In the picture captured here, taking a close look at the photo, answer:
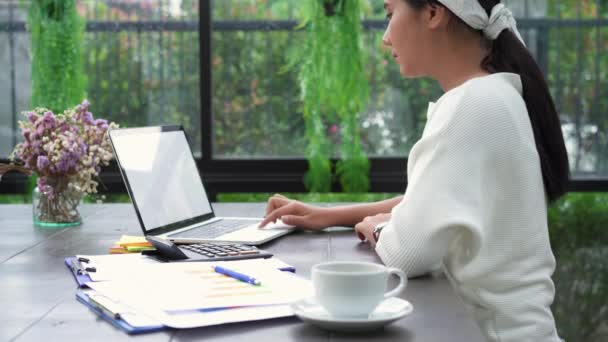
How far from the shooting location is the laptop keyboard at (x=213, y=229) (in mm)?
1859

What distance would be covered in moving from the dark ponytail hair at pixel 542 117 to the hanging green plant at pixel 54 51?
282 centimetres

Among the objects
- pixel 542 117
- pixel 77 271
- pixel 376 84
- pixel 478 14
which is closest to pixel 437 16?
pixel 478 14

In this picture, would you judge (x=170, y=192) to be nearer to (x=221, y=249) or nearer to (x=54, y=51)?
(x=221, y=249)

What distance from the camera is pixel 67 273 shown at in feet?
4.95

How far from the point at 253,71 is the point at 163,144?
2.22 metres

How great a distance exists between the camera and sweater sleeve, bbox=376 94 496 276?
1.36 m

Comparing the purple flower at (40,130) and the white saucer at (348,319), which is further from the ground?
the purple flower at (40,130)

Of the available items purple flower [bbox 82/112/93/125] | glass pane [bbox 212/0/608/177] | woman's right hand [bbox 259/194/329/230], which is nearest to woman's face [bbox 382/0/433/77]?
woman's right hand [bbox 259/194/329/230]

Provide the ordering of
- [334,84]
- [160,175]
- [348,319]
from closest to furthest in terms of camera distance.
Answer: [348,319], [160,175], [334,84]

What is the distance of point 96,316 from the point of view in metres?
1.19

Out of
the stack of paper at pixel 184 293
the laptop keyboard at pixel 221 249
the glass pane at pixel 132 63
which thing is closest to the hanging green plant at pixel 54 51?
the glass pane at pixel 132 63

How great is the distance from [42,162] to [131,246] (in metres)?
0.43

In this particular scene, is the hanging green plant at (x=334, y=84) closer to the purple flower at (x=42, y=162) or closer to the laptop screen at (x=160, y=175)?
the laptop screen at (x=160, y=175)

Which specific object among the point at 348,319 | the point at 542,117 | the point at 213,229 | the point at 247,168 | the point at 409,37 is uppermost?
the point at 409,37
